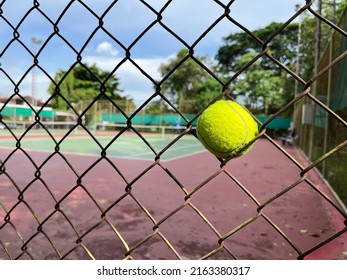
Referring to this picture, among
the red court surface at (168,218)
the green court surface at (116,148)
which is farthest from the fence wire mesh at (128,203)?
the green court surface at (116,148)

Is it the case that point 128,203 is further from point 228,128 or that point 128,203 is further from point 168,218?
point 228,128

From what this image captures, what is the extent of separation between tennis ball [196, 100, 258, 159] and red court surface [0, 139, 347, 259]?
0.63 ft

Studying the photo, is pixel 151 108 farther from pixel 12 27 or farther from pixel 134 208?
pixel 12 27

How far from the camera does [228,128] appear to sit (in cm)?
74

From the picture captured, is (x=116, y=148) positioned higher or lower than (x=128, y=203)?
lower

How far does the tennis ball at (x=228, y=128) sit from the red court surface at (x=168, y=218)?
19 centimetres

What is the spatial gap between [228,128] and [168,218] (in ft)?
2.42

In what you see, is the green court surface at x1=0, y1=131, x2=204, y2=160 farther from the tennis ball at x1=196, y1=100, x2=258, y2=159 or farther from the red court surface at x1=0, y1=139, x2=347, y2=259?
the tennis ball at x1=196, y1=100, x2=258, y2=159

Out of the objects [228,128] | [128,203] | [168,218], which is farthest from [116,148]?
[228,128]

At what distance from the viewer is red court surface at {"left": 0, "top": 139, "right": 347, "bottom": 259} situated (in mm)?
2314

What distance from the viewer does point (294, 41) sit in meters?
23.0

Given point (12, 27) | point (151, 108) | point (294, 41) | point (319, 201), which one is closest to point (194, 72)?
point (151, 108)

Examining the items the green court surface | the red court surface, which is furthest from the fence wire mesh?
the green court surface
